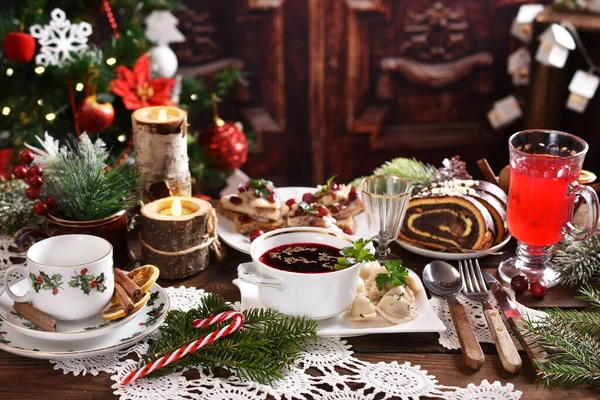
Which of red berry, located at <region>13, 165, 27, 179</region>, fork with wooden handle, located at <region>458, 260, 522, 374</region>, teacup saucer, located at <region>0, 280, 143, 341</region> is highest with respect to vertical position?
red berry, located at <region>13, 165, 27, 179</region>

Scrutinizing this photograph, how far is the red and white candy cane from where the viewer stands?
1.15m

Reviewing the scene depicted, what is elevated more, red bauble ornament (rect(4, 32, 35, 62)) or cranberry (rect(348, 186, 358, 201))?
red bauble ornament (rect(4, 32, 35, 62))

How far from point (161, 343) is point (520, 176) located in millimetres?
742

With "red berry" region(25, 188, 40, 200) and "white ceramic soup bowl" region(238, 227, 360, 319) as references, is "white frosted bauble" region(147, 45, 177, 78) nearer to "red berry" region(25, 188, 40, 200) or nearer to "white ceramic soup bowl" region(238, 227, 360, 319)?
"red berry" region(25, 188, 40, 200)

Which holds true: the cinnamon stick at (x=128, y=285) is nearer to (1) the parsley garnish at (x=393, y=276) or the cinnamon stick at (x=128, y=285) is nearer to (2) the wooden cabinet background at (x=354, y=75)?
(1) the parsley garnish at (x=393, y=276)

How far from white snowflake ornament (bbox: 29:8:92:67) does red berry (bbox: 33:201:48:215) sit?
0.82 m

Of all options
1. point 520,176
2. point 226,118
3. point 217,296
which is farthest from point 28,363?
point 226,118

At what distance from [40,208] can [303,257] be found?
506 millimetres

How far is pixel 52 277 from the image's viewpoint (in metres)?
1.21

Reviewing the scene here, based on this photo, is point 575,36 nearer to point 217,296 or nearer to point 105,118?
point 105,118

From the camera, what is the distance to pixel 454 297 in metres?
1.37

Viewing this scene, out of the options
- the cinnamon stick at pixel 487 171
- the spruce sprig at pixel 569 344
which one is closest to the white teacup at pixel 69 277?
the spruce sprig at pixel 569 344

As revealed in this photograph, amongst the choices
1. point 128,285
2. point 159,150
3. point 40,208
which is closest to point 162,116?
point 159,150

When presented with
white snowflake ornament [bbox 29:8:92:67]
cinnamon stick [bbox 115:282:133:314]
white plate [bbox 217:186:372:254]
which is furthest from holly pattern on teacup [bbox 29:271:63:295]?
white snowflake ornament [bbox 29:8:92:67]
